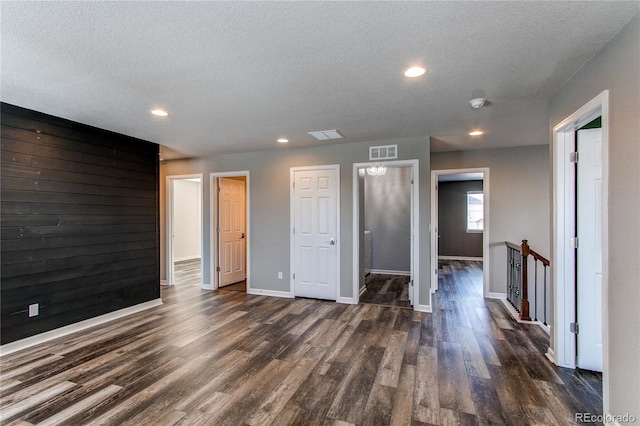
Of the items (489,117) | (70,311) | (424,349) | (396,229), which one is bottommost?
(424,349)

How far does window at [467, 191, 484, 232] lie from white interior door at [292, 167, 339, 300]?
6.37 m

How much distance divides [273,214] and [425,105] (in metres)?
3.08

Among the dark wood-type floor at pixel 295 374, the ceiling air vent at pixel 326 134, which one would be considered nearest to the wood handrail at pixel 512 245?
the dark wood-type floor at pixel 295 374

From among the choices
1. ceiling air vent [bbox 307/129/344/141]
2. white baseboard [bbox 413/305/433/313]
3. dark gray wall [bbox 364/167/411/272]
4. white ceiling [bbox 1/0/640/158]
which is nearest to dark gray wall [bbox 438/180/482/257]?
dark gray wall [bbox 364/167/411/272]

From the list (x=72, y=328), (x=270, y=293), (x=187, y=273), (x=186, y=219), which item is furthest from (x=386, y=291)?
(x=186, y=219)

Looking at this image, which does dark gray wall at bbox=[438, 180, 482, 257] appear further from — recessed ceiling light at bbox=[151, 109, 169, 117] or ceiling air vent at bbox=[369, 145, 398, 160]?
recessed ceiling light at bbox=[151, 109, 169, 117]

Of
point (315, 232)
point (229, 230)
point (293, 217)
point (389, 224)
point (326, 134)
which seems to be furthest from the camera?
point (389, 224)

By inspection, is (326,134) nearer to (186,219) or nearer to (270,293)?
(270,293)

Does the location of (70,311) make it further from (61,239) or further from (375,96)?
(375,96)

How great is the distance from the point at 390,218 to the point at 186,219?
20.2 ft

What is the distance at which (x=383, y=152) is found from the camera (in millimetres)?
4625

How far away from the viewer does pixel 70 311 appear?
360 centimetres

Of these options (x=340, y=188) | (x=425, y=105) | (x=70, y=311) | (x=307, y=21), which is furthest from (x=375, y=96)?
(x=70, y=311)

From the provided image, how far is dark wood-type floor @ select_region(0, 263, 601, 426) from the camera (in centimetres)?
211
